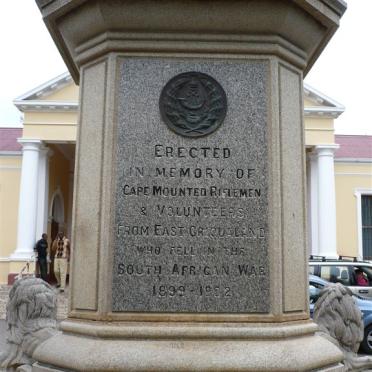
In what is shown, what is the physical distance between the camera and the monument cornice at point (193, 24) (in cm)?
421

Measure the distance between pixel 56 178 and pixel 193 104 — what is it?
3215 centimetres

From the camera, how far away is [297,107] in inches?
182

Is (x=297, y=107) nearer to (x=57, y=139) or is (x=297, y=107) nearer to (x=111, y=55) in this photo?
(x=111, y=55)

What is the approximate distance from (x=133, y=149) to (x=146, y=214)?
503mm

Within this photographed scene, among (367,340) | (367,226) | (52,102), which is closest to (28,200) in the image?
(52,102)

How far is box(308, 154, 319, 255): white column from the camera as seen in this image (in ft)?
104

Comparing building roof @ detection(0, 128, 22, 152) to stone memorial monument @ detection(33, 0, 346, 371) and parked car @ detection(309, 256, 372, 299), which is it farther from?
stone memorial monument @ detection(33, 0, 346, 371)

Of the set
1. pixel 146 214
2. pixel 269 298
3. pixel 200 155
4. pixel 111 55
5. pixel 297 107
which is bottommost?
pixel 269 298

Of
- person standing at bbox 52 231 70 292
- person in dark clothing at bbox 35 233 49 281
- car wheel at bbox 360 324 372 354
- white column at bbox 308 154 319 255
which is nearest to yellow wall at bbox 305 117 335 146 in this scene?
white column at bbox 308 154 319 255

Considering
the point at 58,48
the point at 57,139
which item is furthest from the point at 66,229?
the point at 58,48

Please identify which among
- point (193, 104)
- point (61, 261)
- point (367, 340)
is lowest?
point (367, 340)

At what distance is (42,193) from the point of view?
31.2 meters

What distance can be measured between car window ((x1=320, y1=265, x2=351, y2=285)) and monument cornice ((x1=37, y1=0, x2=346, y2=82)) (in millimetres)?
12942

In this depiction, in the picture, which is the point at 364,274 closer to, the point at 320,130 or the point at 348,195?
the point at 320,130
